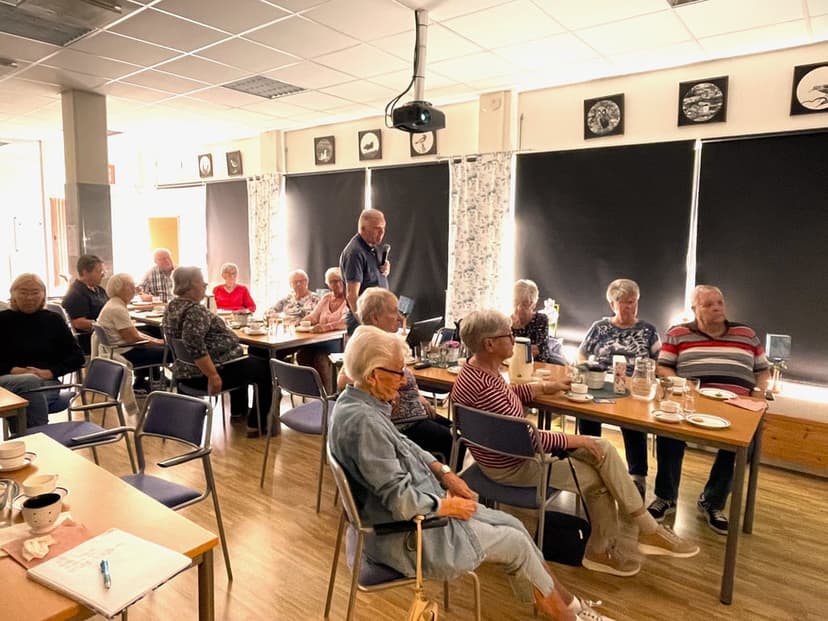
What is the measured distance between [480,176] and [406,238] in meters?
1.12

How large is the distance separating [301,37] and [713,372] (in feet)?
10.8

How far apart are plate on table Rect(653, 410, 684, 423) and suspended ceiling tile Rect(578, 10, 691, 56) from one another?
2328mm

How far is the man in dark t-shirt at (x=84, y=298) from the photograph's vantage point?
4.70 metres

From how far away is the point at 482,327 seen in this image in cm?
237

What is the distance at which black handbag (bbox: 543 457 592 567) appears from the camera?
8.32 ft

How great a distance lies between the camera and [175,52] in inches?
155

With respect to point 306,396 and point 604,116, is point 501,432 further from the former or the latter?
point 604,116

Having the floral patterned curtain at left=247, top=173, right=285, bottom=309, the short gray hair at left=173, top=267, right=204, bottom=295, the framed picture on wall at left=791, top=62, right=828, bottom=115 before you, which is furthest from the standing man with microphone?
the floral patterned curtain at left=247, top=173, right=285, bottom=309

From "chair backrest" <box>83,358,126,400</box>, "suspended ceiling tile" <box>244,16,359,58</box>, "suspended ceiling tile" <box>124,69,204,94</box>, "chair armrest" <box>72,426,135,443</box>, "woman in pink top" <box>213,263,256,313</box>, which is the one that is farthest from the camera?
"woman in pink top" <box>213,263,256,313</box>

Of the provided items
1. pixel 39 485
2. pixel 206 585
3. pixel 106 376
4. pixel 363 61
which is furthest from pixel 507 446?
pixel 363 61

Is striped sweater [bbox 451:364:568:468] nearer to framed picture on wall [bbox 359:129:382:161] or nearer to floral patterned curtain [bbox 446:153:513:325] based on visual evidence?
floral patterned curtain [bbox 446:153:513:325]

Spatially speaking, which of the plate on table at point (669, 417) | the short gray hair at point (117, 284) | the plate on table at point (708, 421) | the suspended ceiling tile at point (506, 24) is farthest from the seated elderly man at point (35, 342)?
the plate on table at point (708, 421)

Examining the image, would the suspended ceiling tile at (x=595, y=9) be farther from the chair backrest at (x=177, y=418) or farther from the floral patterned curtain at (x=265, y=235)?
the floral patterned curtain at (x=265, y=235)

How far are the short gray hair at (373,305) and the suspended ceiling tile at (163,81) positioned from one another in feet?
10.0
